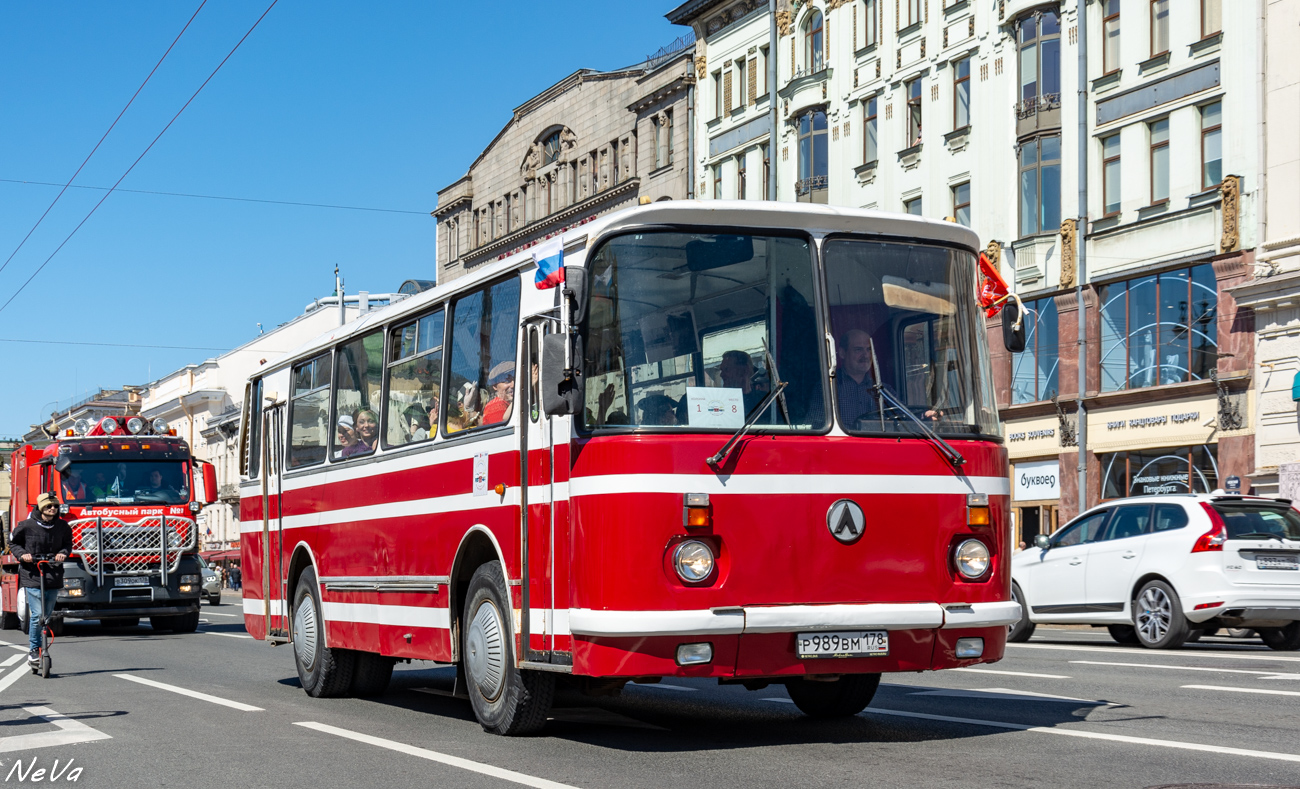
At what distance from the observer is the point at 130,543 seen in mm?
28047

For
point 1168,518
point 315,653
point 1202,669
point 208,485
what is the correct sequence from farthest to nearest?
point 208,485, point 1168,518, point 1202,669, point 315,653

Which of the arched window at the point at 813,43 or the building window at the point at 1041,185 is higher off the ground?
the arched window at the point at 813,43

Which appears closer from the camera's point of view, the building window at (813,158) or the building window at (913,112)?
the building window at (913,112)

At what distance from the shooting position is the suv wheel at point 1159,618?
1789cm

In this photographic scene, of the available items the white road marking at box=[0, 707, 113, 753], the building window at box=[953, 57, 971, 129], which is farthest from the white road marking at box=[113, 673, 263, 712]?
the building window at box=[953, 57, 971, 129]

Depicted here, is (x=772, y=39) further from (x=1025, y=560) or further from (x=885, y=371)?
(x=885, y=371)

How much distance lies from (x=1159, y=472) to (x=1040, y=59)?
9847 mm

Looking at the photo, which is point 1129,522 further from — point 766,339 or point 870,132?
point 870,132

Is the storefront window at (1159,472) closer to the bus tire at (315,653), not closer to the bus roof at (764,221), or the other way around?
the bus tire at (315,653)

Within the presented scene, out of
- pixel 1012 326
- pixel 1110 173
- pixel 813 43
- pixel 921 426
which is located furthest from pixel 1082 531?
pixel 813 43

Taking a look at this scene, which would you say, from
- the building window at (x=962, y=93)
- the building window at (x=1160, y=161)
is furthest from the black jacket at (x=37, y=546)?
the building window at (x=962, y=93)

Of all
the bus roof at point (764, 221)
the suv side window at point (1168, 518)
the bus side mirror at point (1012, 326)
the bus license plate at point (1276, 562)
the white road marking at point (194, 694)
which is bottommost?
the white road marking at point (194, 694)

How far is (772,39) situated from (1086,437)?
14228 millimetres

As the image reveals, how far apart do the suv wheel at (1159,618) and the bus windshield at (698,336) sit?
32.9 ft
